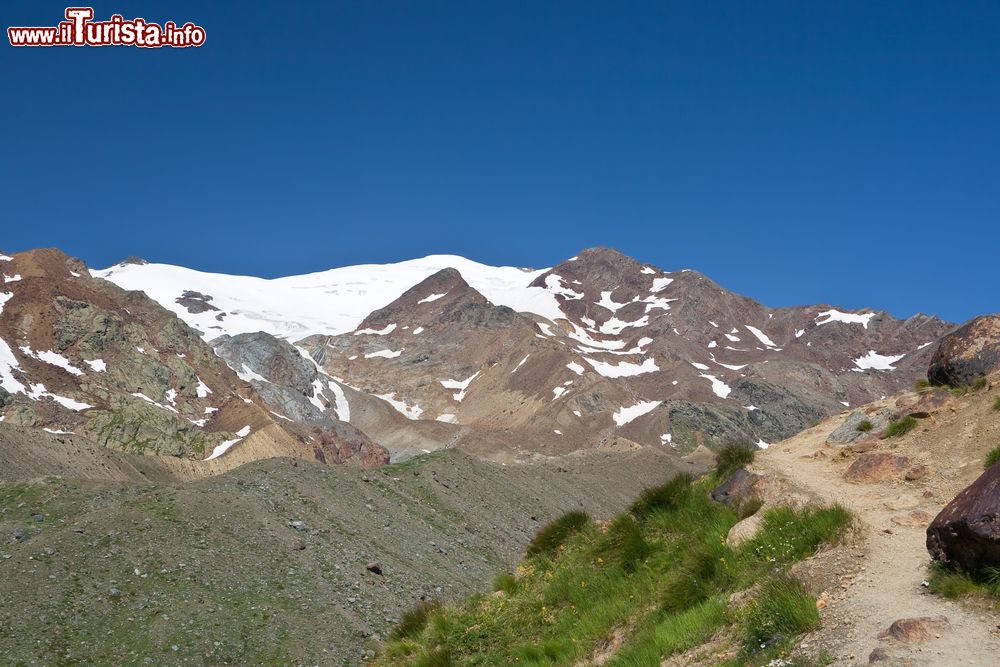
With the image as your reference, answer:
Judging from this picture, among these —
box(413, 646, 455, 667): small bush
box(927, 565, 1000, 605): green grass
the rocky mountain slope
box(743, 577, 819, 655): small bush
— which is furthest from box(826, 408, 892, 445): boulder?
the rocky mountain slope

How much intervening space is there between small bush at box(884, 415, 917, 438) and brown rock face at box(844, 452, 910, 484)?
51.0 inches

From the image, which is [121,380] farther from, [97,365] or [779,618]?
[779,618]

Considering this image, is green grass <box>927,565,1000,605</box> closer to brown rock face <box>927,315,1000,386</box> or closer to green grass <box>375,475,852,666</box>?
green grass <box>375,475,852,666</box>

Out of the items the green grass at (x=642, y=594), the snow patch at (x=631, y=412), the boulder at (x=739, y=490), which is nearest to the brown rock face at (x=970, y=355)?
the green grass at (x=642, y=594)

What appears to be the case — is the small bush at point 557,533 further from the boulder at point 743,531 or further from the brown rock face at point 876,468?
Answer: the brown rock face at point 876,468

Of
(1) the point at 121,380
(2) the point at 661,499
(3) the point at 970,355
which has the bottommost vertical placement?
(2) the point at 661,499

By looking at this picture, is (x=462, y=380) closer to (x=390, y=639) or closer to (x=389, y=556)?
(x=389, y=556)

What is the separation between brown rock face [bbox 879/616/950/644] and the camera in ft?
20.7

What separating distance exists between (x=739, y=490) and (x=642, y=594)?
7.98 feet

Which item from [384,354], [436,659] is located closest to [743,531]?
[436,659]

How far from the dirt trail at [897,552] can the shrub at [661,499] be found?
4.27ft

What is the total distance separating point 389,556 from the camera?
24.2 meters

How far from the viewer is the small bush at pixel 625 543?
34.9 ft

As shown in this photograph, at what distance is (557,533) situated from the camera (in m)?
13.2
